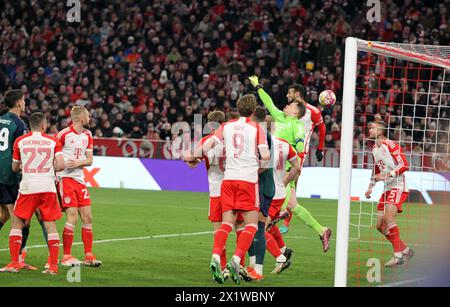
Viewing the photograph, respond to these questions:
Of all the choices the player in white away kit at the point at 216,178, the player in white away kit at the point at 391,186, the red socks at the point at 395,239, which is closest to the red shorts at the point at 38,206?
the player in white away kit at the point at 216,178

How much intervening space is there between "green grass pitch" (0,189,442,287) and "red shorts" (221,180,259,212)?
917 mm

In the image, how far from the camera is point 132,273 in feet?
36.8

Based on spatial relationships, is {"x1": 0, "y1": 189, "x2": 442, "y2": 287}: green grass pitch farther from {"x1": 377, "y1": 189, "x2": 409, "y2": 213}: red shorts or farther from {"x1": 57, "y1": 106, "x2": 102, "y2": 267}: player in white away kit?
{"x1": 377, "y1": 189, "x2": 409, "y2": 213}: red shorts

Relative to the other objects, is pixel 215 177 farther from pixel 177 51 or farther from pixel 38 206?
pixel 177 51

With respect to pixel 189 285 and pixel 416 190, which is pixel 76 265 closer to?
pixel 189 285

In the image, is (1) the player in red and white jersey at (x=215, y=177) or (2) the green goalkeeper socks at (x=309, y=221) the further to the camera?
(2) the green goalkeeper socks at (x=309, y=221)

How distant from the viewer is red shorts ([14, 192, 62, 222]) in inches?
425

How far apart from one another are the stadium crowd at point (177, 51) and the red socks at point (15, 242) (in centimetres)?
1564

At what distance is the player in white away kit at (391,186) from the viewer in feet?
41.9

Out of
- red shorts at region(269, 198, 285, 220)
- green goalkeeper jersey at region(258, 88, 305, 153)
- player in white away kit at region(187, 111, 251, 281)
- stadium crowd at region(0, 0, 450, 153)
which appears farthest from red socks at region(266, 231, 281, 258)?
stadium crowd at region(0, 0, 450, 153)

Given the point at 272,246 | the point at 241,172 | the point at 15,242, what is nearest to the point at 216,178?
the point at 241,172

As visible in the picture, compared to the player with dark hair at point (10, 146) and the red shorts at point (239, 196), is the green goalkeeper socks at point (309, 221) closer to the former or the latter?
the red shorts at point (239, 196)

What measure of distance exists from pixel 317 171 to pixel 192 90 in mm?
6931

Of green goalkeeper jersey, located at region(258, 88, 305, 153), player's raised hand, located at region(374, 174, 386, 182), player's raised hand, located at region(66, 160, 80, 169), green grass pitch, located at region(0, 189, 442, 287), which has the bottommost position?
green grass pitch, located at region(0, 189, 442, 287)
